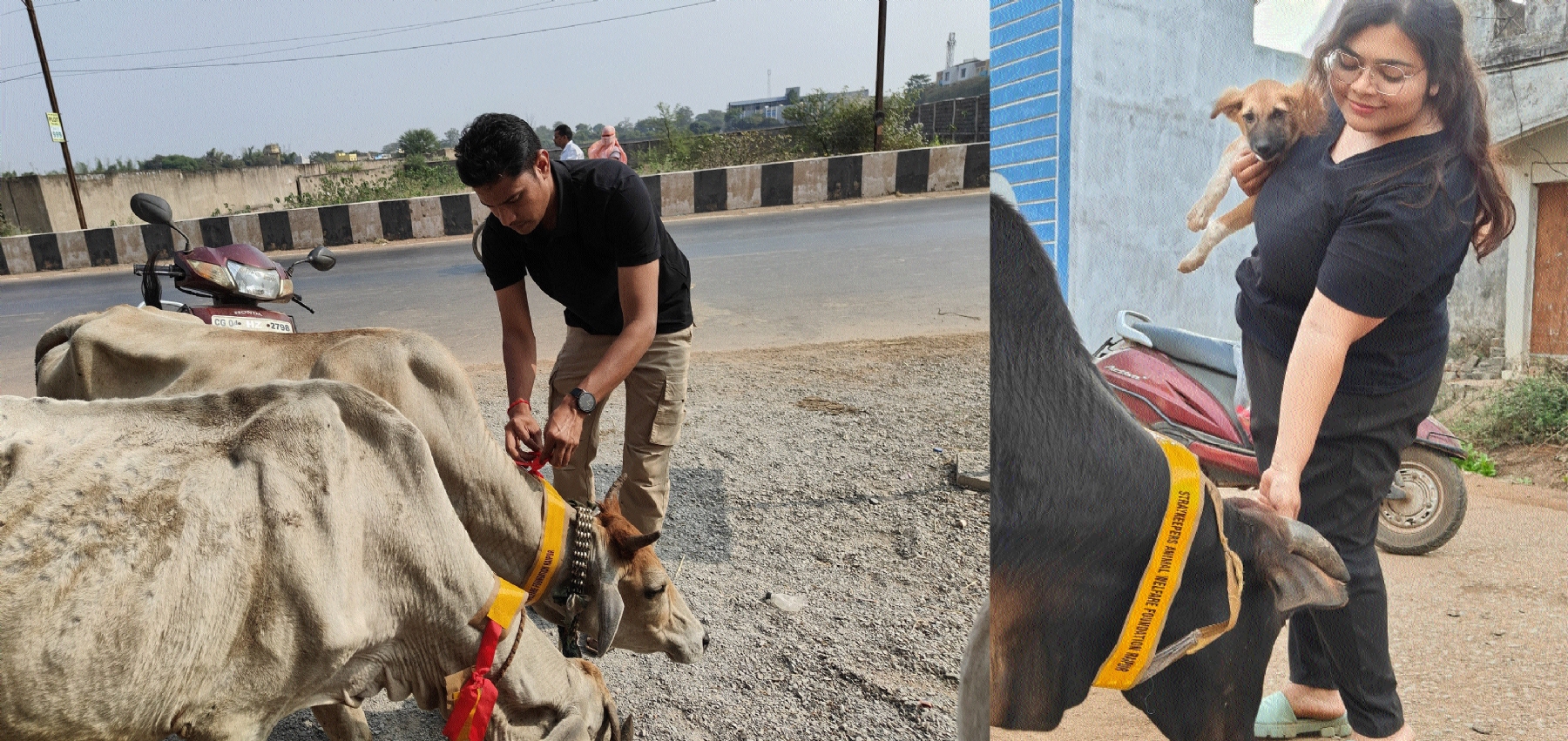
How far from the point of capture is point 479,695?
1.87m

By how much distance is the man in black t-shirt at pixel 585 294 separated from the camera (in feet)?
8.24

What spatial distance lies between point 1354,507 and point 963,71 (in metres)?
1.90

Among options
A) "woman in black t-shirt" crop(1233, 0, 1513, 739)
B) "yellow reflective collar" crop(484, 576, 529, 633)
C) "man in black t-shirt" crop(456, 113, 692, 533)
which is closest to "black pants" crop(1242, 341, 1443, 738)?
"woman in black t-shirt" crop(1233, 0, 1513, 739)

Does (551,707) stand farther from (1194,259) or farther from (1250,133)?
(1250,133)

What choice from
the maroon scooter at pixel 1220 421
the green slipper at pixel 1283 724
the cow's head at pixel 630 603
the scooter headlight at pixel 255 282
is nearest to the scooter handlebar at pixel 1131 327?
the maroon scooter at pixel 1220 421

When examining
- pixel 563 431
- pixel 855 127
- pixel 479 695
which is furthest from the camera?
pixel 855 127

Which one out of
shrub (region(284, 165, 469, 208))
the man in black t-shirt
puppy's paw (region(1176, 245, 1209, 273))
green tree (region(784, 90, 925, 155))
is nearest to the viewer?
puppy's paw (region(1176, 245, 1209, 273))

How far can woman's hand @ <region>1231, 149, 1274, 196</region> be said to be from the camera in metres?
1.48

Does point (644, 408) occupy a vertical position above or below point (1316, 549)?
below

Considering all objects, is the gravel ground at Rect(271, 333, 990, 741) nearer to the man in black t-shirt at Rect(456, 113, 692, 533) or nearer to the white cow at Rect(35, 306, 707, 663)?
the white cow at Rect(35, 306, 707, 663)

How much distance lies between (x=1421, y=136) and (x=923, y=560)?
2461 mm

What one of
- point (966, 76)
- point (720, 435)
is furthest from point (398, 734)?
point (966, 76)

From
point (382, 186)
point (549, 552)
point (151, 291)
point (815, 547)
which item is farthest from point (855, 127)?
point (549, 552)

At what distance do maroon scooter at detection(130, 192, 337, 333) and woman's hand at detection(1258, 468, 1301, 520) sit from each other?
2816 mm
